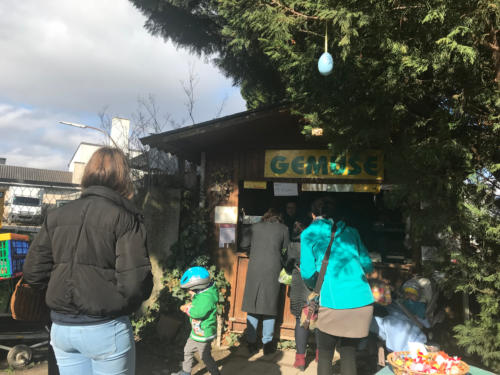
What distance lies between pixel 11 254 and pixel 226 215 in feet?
10.9

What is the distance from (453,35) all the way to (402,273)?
3.82 m

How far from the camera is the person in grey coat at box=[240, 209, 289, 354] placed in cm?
555

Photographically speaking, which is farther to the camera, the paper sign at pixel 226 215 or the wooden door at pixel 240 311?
the paper sign at pixel 226 215

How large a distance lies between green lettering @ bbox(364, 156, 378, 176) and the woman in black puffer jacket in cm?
465

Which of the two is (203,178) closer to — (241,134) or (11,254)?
(241,134)

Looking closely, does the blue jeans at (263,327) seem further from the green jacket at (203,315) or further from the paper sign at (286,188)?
the paper sign at (286,188)

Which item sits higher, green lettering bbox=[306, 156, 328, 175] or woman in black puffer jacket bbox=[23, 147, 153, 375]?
green lettering bbox=[306, 156, 328, 175]

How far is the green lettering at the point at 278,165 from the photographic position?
648 centimetres

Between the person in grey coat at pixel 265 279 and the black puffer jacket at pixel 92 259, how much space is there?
3.56 meters

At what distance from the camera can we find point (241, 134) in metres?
6.52

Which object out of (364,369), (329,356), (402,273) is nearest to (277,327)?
(364,369)

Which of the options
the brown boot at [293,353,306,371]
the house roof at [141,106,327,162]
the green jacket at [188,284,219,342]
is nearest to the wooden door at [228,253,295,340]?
the brown boot at [293,353,306,371]

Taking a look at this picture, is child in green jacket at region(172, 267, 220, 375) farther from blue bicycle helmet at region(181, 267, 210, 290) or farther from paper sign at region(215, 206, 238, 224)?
paper sign at region(215, 206, 238, 224)

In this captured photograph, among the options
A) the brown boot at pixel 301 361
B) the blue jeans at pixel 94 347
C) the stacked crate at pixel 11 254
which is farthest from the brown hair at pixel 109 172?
the brown boot at pixel 301 361
